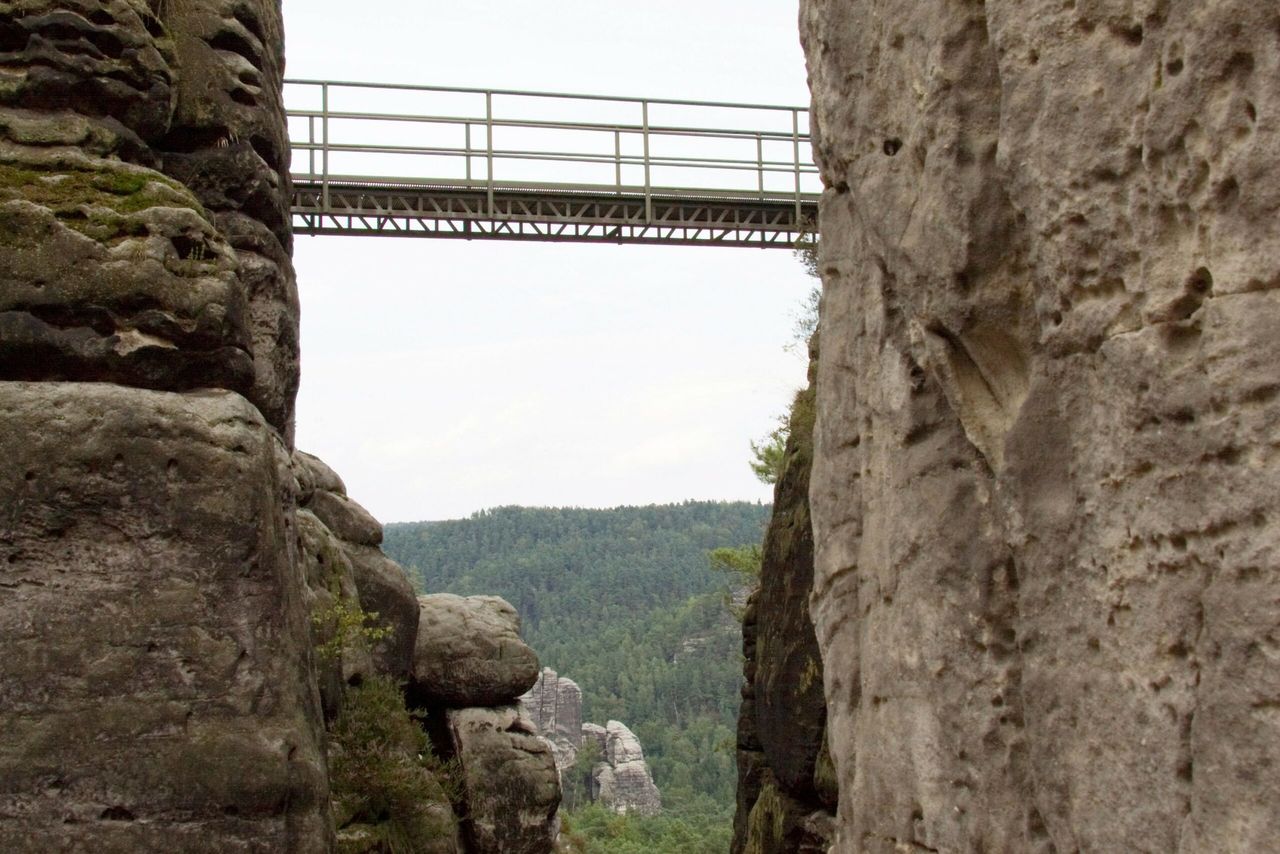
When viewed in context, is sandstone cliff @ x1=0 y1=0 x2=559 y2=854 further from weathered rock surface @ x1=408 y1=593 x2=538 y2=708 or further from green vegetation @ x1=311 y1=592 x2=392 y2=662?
weathered rock surface @ x1=408 y1=593 x2=538 y2=708

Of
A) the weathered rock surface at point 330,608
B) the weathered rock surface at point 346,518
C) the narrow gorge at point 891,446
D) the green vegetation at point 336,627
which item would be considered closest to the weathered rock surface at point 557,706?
the weathered rock surface at point 346,518

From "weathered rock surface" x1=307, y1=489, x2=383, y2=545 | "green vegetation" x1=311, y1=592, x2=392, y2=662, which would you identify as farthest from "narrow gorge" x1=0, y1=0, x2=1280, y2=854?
"weathered rock surface" x1=307, y1=489, x2=383, y2=545

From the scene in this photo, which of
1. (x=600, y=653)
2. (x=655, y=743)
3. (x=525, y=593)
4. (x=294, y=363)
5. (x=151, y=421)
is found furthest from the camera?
(x=525, y=593)

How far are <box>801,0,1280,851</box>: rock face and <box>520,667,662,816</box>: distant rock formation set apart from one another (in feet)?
197

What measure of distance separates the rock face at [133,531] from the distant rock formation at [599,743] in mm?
56637

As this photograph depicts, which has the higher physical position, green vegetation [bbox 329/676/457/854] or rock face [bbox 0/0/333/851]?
rock face [bbox 0/0/333/851]

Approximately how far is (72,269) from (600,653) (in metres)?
87.3

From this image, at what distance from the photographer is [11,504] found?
310 inches

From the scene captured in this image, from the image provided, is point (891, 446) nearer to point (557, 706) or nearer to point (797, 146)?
point (797, 146)

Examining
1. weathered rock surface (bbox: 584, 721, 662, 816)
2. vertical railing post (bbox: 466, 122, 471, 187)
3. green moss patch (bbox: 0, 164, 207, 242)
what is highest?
vertical railing post (bbox: 466, 122, 471, 187)

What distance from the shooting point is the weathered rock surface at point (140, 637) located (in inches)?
307

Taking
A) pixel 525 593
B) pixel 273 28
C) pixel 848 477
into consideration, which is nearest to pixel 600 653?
pixel 525 593

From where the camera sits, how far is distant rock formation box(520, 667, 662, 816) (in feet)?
217

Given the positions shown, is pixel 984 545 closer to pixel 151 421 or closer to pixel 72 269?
pixel 151 421
